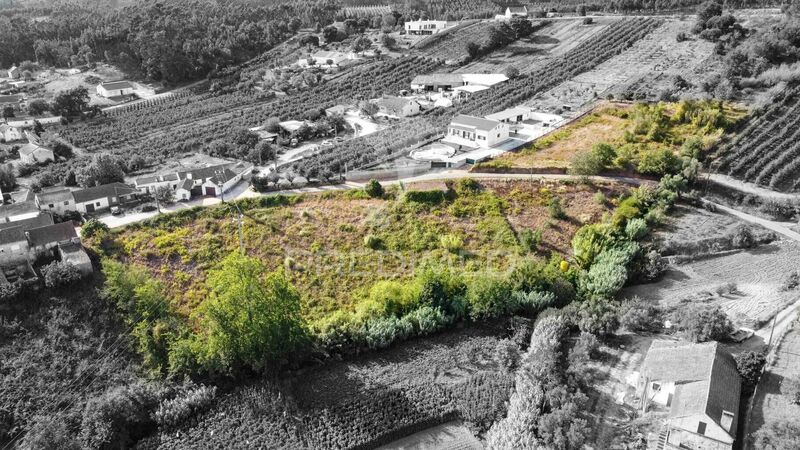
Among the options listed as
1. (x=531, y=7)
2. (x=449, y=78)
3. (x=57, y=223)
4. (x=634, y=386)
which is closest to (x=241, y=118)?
(x=449, y=78)

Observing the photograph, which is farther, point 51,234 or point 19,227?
point 51,234

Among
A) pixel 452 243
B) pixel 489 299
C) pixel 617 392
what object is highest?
pixel 452 243

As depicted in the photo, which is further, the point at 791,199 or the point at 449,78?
the point at 449,78

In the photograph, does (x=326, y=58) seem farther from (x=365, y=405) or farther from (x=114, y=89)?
(x=365, y=405)

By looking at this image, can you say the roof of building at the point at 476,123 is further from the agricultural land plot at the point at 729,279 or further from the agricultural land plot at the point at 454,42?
the agricultural land plot at the point at 454,42

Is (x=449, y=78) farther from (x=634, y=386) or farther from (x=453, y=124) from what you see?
(x=634, y=386)

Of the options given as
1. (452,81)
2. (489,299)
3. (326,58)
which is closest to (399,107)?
(452,81)
